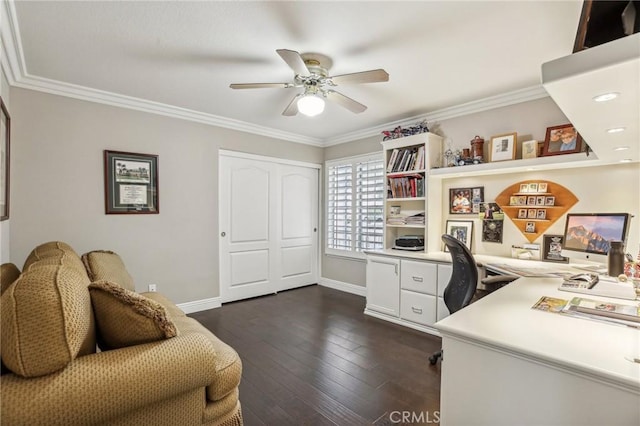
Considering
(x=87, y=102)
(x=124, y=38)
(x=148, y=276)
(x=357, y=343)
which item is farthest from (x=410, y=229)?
(x=87, y=102)

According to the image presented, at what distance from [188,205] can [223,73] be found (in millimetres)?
1776

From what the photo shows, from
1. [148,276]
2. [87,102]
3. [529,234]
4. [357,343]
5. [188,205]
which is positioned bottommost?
[357,343]

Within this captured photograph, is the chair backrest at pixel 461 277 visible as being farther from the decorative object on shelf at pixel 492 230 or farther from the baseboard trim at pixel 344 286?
the baseboard trim at pixel 344 286

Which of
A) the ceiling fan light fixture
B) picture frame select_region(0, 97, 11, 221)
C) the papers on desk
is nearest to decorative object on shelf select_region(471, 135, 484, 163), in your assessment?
the ceiling fan light fixture

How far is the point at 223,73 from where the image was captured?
2686mm

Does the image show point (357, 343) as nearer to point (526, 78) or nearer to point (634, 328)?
point (634, 328)

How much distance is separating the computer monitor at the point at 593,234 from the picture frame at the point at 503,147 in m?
0.86

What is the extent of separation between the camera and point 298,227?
5008 millimetres

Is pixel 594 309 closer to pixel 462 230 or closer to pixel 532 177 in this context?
pixel 532 177

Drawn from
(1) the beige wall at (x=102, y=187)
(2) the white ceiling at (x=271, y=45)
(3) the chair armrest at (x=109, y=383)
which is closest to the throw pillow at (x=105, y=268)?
(1) the beige wall at (x=102, y=187)

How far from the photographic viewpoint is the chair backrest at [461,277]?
6.97 ft

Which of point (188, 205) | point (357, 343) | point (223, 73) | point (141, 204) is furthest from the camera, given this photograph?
point (188, 205)

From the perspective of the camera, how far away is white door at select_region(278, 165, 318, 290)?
4.82 metres

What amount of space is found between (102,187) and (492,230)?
4.17 meters
